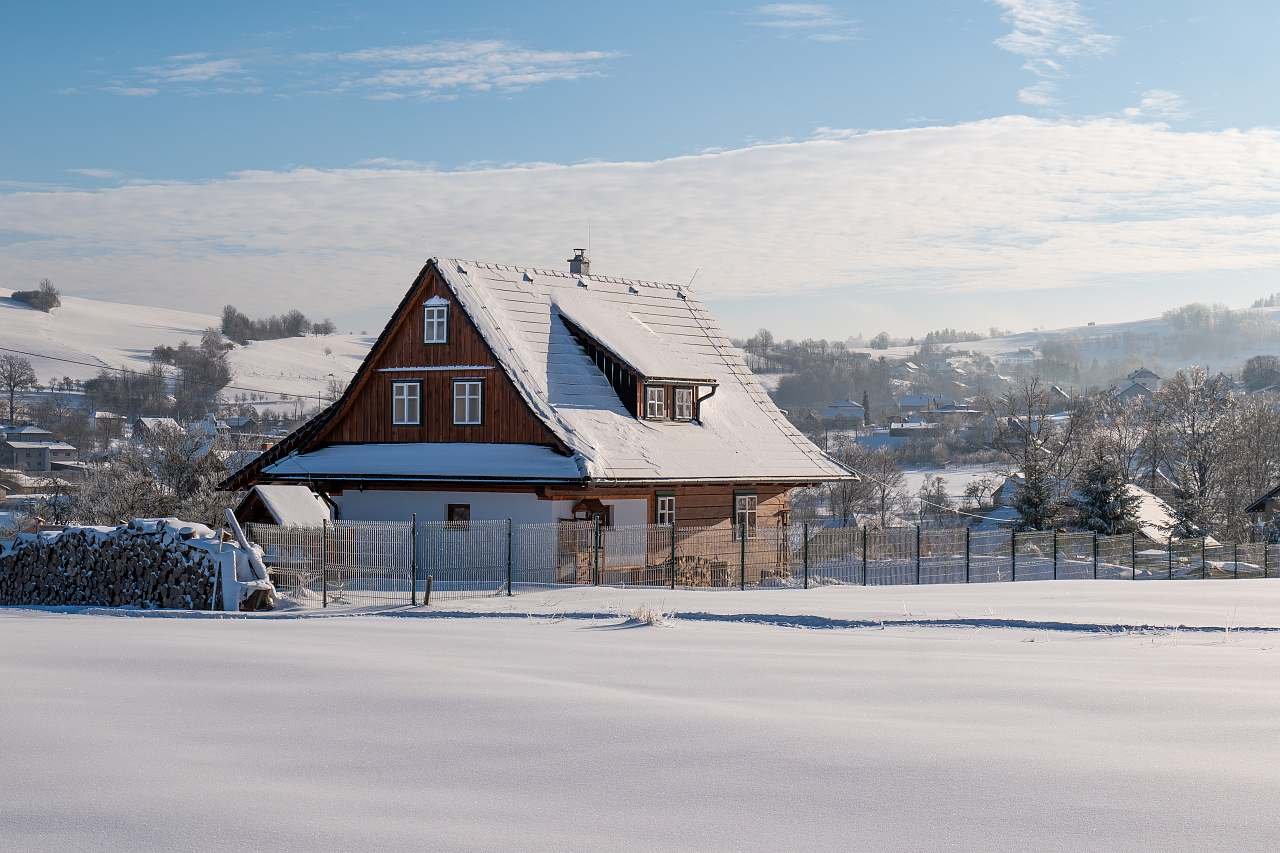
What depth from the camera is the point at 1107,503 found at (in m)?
Result: 51.7

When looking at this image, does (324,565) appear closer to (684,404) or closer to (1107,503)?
(684,404)

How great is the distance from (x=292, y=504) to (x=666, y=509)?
11.6 metres

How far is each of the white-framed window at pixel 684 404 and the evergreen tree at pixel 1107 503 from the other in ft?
65.6

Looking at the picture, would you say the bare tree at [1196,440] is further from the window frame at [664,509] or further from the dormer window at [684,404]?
the window frame at [664,509]

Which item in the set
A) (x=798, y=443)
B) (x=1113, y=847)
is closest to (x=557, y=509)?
(x=798, y=443)

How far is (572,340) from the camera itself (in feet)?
131

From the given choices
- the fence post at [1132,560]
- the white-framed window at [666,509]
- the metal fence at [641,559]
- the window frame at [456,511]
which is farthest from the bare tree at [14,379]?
the fence post at [1132,560]

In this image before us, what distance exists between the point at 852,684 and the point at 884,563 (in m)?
23.3

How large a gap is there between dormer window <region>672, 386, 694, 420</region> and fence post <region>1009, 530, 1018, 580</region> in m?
9.86

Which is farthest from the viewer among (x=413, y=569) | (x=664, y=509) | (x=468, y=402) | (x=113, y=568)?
(x=468, y=402)

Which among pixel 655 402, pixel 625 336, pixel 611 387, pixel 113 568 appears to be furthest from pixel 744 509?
pixel 113 568

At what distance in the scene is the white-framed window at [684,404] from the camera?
130 ft

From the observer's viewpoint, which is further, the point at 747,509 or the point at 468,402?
the point at 747,509

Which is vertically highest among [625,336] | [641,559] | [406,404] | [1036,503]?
[625,336]
